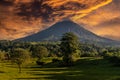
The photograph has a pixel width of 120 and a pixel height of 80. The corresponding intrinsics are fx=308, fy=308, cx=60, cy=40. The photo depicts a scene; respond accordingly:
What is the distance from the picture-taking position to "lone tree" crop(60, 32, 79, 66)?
137625mm

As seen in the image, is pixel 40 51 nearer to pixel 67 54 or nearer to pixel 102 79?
pixel 67 54

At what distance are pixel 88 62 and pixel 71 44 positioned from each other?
18.2 m

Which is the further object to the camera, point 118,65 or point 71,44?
point 71,44

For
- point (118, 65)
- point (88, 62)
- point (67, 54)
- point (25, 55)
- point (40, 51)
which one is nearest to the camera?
point (118, 65)

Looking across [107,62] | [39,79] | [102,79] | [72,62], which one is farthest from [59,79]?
[72,62]

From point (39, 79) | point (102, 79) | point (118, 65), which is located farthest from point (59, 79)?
point (118, 65)

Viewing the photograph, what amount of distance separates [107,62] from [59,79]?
47901mm

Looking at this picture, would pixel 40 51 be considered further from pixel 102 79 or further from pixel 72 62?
pixel 102 79

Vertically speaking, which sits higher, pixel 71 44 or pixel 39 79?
pixel 71 44

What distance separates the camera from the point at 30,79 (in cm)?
7856

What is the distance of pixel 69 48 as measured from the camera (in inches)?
5659

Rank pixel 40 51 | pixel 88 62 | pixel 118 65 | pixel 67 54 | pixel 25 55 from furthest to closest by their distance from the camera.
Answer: pixel 40 51
pixel 67 54
pixel 88 62
pixel 25 55
pixel 118 65

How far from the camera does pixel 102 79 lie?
248ft

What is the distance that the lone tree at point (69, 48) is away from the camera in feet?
452
